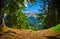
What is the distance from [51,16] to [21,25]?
3.55 m

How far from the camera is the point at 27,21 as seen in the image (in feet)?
55.3

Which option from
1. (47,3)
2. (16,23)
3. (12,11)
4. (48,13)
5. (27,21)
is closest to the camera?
(47,3)

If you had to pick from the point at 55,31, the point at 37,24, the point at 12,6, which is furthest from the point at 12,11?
the point at 55,31

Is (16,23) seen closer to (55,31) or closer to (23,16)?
(23,16)

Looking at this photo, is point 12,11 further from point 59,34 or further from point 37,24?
point 59,34

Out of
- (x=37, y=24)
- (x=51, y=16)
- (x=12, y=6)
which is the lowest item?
(x=37, y=24)

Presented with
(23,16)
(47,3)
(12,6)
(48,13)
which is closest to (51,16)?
(48,13)

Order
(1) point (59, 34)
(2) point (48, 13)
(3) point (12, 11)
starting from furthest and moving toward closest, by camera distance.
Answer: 1. (3) point (12, 11)
2. (2) point (48, 13)
3. (1) point (59, 34)

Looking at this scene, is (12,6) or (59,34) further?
(12,6)

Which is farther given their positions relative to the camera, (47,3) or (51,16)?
(51,16)

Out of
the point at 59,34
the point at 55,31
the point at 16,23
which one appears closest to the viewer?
the point at 59,34

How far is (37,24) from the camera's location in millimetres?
17422

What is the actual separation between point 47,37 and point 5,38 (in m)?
1.79

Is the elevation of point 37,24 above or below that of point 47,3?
below
